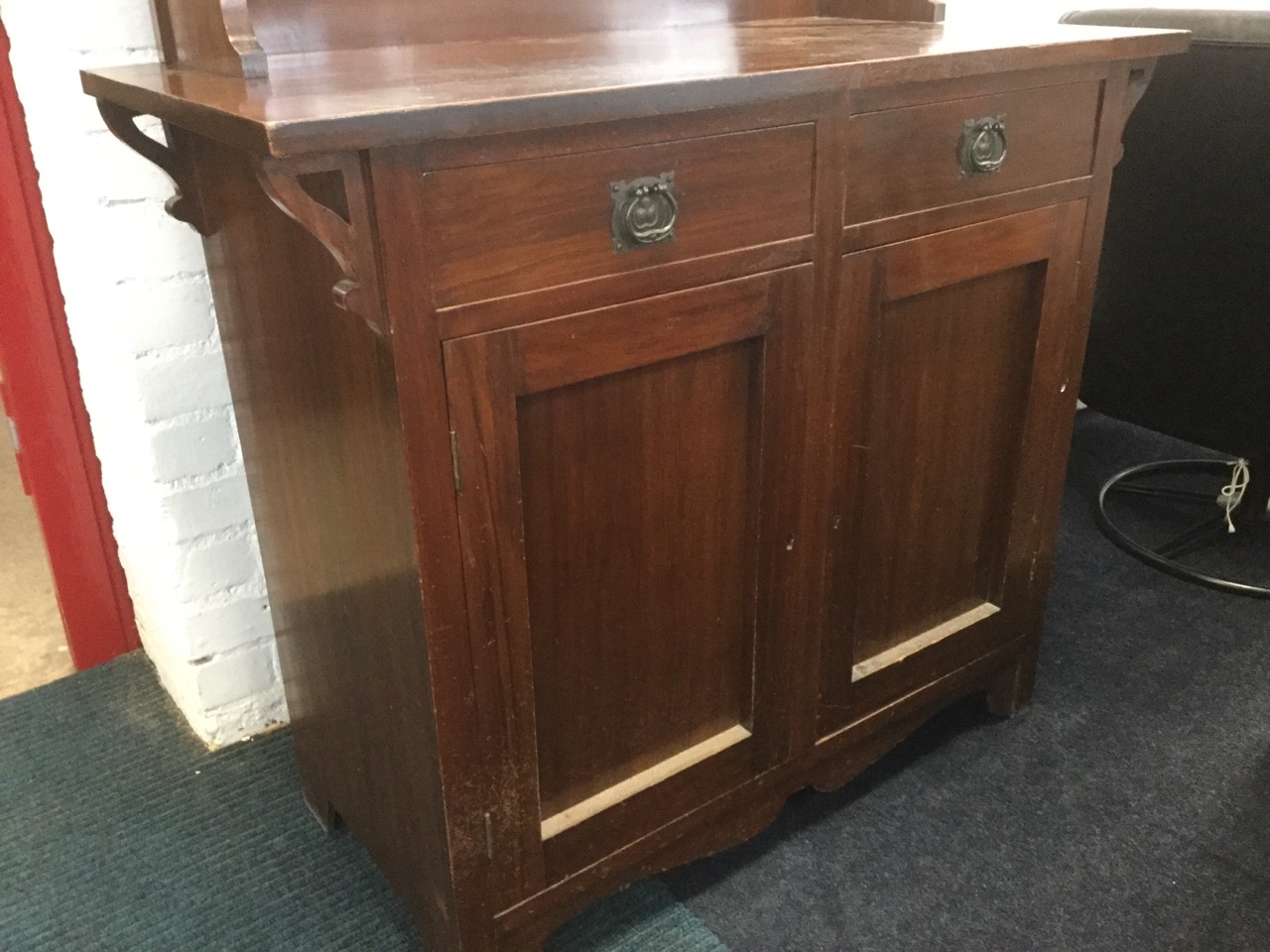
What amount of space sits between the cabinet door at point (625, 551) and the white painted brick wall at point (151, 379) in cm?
62

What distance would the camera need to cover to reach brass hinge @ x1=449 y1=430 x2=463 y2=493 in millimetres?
882

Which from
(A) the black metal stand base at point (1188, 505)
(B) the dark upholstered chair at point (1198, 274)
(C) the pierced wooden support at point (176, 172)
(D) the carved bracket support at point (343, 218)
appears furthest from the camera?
(A) the black metal stand base at point (1188, 505)

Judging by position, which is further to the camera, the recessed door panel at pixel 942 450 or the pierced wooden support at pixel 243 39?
the recessed door panel at pixel 942 450

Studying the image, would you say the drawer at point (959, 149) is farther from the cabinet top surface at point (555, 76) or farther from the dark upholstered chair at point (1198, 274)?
the dark upholstered chair at point (1198, 274)

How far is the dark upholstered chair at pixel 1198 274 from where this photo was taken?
5.32 ft

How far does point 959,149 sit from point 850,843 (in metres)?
0.83

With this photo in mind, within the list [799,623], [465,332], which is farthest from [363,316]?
[799,623]

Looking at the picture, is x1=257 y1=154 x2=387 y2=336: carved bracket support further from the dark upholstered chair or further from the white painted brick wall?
the dark upholstered chair

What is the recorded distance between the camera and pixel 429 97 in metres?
0.80

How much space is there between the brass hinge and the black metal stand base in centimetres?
148

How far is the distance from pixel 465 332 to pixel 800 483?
44 centimetres

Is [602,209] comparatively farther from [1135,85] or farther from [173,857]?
[173,857]

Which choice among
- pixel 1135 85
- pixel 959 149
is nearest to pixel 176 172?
pixel 959 149

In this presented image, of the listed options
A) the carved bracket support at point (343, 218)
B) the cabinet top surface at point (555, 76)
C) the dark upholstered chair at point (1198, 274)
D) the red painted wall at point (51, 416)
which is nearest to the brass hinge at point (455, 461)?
the carved bracket support at point (343, 218)
